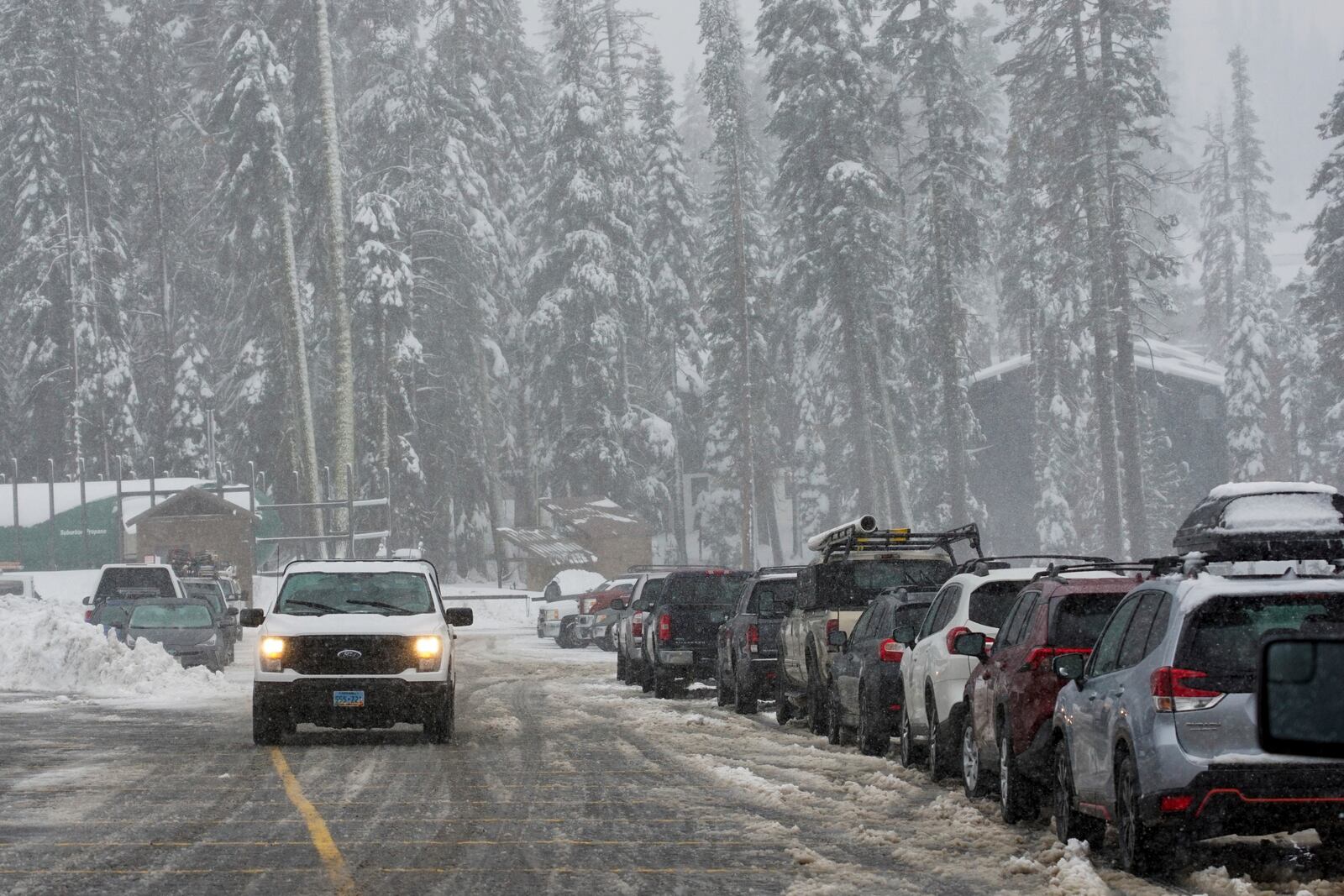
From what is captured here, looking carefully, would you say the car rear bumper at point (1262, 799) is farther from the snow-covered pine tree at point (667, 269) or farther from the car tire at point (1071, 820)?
the snow-covered pine tree at point (667, 269)

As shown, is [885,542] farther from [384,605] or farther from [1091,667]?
[1091,667]

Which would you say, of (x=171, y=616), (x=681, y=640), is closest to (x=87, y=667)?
(x=171, y=616)

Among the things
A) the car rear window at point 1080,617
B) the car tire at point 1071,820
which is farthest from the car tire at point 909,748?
the car tire at point 1071,820

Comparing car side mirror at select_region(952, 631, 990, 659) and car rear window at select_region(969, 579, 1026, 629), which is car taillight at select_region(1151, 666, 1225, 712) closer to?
car side mirror at select_region(952, 631, 990, 659)

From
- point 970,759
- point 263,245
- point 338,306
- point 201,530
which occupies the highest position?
point 263,245

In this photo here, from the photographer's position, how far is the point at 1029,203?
78.4 m

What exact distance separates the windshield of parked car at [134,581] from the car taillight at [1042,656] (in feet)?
91.0

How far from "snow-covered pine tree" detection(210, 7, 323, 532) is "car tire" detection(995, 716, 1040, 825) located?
1973 inches

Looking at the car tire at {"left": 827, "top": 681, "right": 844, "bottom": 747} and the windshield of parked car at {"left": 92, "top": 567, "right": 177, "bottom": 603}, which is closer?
the car tire at {"left": 827, "top": 681, "right": 844, "bottom": 747}

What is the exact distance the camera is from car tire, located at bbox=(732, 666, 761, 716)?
2228cm

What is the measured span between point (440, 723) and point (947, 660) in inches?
227

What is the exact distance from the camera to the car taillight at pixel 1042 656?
12.0m

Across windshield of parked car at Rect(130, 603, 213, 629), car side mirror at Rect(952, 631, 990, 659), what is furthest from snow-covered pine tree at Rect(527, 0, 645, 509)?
car side mirror at Rect(952, 631, 990, 659)

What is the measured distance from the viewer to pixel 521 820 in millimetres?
12312
